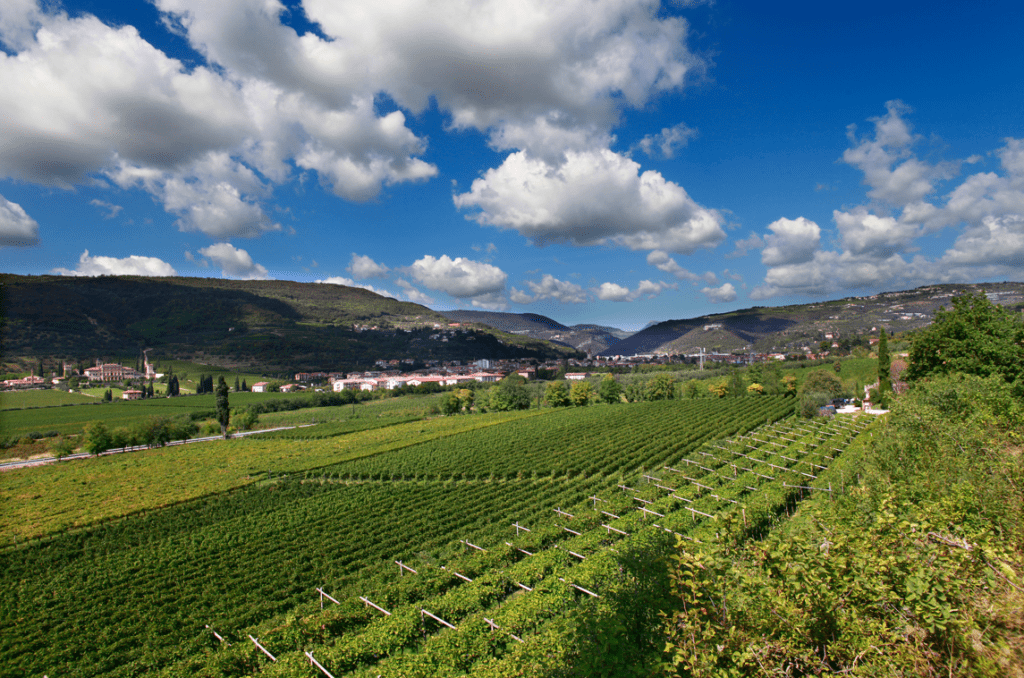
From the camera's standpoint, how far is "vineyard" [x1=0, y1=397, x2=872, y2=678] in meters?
11.7

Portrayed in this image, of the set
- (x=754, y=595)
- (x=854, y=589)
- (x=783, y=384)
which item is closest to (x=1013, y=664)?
(x=854, y=589)

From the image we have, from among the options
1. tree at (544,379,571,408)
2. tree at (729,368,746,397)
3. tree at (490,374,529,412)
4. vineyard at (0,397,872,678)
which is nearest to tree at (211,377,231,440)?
vineyard at (0,397,872,678)

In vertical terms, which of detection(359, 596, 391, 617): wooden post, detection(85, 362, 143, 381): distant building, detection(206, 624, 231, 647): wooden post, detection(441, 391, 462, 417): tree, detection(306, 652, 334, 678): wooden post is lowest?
detection(441, 391, 462, 417): tree

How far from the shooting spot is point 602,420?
57.8 metres

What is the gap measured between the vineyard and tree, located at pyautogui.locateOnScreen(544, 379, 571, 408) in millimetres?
46739

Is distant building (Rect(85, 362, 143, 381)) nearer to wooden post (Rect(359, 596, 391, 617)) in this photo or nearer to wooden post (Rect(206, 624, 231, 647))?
wooden post (Rect(206, 624, 231, 647))

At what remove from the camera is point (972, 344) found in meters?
27.3

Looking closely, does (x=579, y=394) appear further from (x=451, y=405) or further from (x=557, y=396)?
(x=451, y=405)

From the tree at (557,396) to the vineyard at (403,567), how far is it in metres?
46.7

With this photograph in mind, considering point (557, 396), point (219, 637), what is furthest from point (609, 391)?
point (219, 637)

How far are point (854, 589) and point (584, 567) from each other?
1073 centimetres

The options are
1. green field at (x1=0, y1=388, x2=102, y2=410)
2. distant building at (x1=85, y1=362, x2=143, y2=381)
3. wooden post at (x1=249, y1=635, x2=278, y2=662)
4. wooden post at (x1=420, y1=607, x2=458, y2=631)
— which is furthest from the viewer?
distant building at (x1=85, y1=362, x2=143, y2=381)

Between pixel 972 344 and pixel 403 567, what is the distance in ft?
122

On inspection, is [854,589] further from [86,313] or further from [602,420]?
[86,313]
